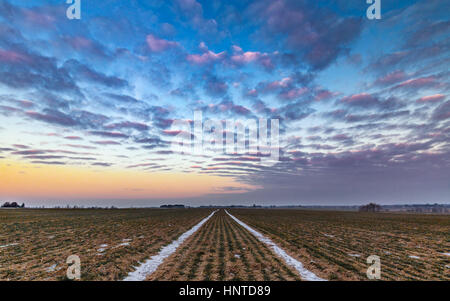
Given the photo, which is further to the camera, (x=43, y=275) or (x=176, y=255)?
(x=176, y=255)

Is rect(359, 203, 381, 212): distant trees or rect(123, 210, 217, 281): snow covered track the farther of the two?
rect(359, 203, 381, 212): distant trees

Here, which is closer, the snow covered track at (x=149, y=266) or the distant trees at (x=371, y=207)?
the snow covered track at (x=149, y=266)

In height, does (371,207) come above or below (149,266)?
below

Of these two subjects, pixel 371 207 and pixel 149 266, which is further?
pixel 371 207

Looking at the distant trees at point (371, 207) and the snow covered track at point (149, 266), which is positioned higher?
the snow covered track at point (149, 266)

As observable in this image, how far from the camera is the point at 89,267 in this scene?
10.5 meters

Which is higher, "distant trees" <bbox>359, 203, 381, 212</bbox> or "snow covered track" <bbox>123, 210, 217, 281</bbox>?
"snow covered track" <bbox>123, 210, 217, 281</bbox>

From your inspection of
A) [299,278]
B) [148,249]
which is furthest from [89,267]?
[299,278]
